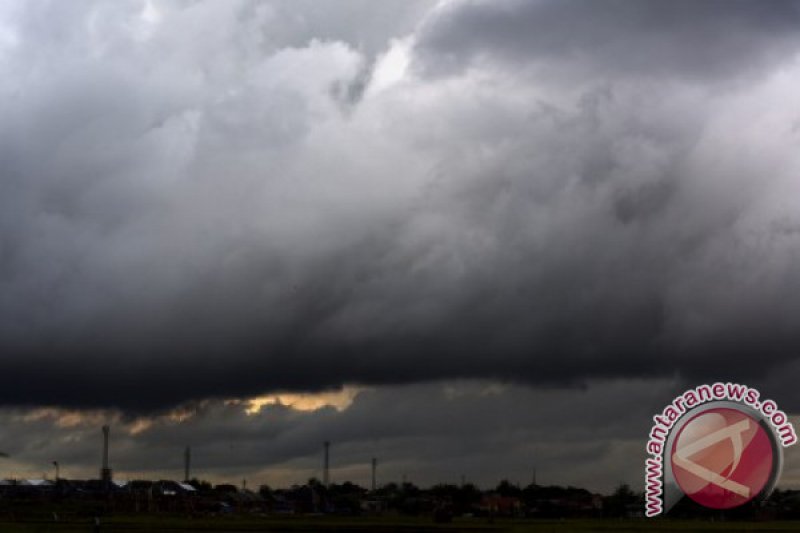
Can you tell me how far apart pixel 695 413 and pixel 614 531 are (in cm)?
5465

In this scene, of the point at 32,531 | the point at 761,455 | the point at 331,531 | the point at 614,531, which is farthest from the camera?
the point at 614,531

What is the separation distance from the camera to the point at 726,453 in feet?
417

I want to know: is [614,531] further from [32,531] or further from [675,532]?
[32,531]

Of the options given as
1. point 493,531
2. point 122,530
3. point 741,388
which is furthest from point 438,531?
point 741,388

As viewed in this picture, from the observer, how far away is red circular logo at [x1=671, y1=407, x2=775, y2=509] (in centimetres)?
12581

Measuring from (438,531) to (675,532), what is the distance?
33914 mm

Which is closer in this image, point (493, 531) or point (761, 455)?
point (761, 455)

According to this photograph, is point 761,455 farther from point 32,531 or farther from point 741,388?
point 32,531

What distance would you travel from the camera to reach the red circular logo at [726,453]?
4953 inches

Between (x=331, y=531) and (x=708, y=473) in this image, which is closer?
(x=708, y=473)

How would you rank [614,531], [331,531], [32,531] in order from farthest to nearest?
[614,531]
[331,531]
[32,531]

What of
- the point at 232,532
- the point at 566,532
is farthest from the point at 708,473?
the point at 232,532

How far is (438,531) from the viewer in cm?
16238

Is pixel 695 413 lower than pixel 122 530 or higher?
higher
